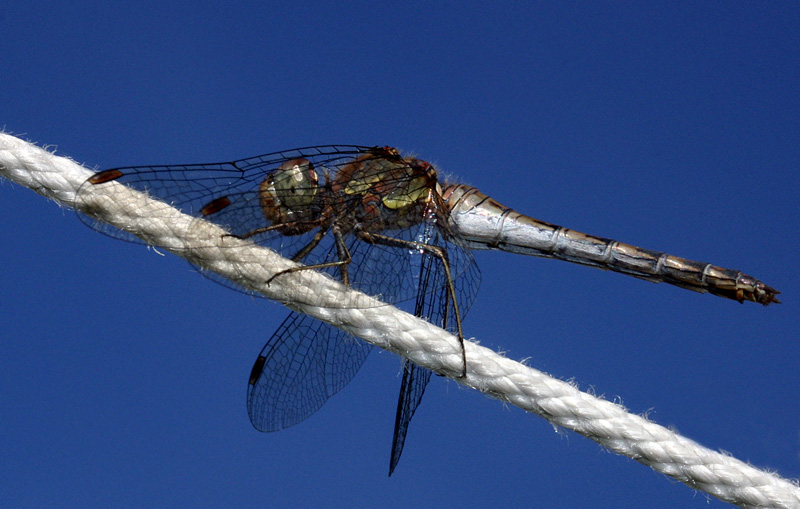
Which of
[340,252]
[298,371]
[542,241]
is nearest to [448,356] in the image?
[340,252]

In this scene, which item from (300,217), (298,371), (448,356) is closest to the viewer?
(448,356)

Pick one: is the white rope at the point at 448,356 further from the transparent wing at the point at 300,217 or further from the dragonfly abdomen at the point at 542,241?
the dragonfly abdomen at the point at 542,241

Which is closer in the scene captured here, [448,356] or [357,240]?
[448,356]

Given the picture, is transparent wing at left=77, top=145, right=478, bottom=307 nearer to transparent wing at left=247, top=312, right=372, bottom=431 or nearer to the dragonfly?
the dragonfly

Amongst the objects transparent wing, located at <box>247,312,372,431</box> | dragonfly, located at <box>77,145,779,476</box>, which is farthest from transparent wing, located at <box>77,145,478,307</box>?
transparent wing, located at <box>247,312,372,431</box>

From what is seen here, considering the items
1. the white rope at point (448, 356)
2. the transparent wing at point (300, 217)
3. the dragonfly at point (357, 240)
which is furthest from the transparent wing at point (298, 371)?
the white rope at point (448, 356)

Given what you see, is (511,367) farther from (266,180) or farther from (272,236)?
(266,180)

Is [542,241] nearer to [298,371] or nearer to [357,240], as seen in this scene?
[357,240]

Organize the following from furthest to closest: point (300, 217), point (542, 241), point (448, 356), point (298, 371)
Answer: point (542, 241), point (298, 371), point (300, 217), point (448, 356)
